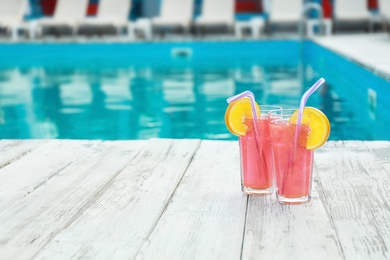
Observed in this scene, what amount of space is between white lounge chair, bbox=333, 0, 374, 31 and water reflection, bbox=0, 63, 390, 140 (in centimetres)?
290

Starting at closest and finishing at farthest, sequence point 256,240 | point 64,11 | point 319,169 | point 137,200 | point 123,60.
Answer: point 256,240
point 137,200
point 319,169
point 123,60
point 64,11

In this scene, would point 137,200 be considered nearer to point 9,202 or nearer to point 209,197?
point 209,197

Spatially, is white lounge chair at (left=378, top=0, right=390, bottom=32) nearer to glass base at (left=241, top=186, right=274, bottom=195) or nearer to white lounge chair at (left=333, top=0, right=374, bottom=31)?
white lounge chair at (left=333, top=0, right=374, bottom=31)

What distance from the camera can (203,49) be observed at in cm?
1031

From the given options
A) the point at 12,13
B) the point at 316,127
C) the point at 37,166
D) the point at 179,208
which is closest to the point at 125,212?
the point at 179,208

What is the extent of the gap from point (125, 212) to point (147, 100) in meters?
4.62

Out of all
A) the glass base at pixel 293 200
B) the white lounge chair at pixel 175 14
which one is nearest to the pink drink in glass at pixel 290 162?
the glass base at pixel 293 200

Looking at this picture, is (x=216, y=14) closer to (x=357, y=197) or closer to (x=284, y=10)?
(x=284, y=10)

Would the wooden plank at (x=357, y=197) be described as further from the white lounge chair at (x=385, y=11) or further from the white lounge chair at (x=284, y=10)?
the white lounge chair at (x=385, y=11)

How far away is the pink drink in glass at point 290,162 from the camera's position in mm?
1454

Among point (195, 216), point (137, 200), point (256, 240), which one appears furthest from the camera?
point (137, 200)

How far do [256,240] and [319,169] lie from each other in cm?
60

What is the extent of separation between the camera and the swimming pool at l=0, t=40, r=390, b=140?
15.5ft

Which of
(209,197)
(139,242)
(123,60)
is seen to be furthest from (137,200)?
(123,60)
